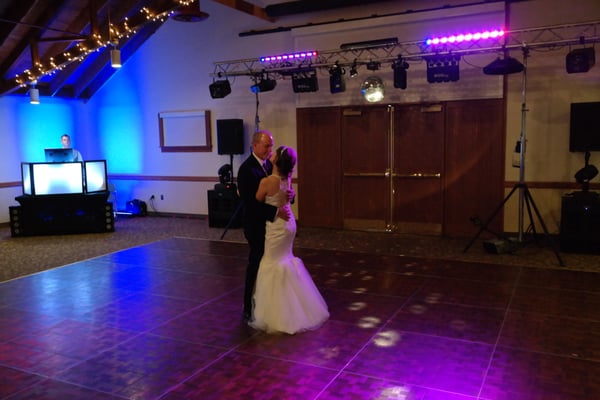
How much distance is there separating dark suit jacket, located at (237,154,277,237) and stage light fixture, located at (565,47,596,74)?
4.70m

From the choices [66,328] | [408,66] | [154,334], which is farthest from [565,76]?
[66,328]

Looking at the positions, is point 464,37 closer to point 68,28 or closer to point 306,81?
point 306,81

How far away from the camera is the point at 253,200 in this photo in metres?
3.98

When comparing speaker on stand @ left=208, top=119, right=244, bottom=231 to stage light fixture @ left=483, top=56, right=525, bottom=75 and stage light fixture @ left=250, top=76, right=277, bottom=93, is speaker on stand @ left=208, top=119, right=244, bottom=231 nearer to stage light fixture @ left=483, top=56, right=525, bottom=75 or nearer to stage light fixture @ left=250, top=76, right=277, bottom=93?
stage light fixture @ left=250, top=76, right=277, bottom=93

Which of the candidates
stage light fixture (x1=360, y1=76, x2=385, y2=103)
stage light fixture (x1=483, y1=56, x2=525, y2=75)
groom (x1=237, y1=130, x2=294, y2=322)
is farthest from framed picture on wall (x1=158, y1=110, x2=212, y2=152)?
groom (x1=237, y1=130, x2=294, y2=322)

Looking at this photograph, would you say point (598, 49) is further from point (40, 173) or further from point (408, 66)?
point (40, 173)

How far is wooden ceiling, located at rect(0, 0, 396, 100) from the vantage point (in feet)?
24.5

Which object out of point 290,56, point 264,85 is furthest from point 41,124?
point 290,56

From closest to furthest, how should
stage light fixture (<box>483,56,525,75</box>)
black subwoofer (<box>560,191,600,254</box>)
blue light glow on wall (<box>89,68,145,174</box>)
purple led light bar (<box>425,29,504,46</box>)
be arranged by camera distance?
stage light fixture (<box>483,56,525,75</box>), black subwoofer (<box>560,191,600,254</box>), purple led light bar (<box>425,29,504,46</box>), blue light glow on wall (<box>89,68,145,174</box>)

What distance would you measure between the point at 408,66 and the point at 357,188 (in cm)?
226

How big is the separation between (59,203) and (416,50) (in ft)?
21.9

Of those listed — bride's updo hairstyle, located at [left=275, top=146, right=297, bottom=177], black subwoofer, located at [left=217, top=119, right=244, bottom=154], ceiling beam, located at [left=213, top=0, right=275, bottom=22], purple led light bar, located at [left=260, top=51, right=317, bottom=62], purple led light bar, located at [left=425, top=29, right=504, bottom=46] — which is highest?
ceiling beam, located at [left=213, top=0, right=275, bottom=22]

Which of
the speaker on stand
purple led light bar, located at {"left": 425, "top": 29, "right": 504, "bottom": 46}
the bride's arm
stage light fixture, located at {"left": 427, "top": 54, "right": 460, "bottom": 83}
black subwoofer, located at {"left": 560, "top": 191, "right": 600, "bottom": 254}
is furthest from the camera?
the speaker on stand

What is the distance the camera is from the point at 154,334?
13.3ft
